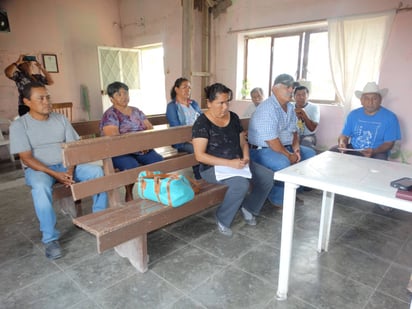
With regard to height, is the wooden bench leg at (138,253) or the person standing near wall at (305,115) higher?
the person standing near wall at (305,115)

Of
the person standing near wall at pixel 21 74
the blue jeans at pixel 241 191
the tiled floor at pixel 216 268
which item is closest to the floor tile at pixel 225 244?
the tiled floor at pixel 216 268

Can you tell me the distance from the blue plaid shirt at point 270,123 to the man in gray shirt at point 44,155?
4.25ft

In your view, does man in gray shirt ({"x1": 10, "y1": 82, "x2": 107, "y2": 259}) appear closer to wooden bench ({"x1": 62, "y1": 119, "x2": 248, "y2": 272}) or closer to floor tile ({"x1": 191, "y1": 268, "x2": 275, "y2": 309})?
wooden bench ({"x1": 62, "y1": 119, "x2": 248, "y2": 272})

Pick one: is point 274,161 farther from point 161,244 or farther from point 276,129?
point 161,244

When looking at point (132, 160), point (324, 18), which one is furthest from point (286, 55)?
point (132, 160)

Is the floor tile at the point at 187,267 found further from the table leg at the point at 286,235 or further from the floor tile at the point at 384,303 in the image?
the floor tile at the point at 384,303

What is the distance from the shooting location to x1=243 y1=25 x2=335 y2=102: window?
3992 millimetres

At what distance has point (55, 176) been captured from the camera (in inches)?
80.4

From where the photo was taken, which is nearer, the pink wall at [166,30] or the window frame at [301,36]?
the window frame at [301,36]

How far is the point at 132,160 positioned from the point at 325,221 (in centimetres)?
158

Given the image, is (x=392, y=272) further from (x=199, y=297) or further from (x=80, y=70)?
(x=80, y=70)

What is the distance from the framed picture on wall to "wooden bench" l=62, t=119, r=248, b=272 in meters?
4.54

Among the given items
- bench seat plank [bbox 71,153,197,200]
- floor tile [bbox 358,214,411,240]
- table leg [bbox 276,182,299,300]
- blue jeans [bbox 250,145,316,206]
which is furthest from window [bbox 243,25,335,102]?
table leg [bbox 276,182,299,300]

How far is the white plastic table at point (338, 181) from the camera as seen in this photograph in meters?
1.20
